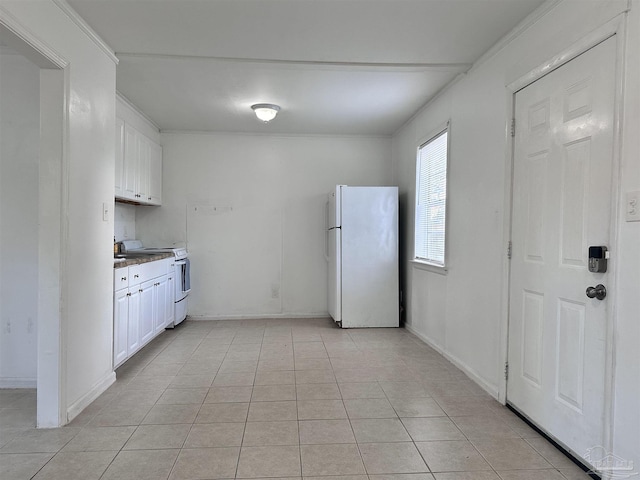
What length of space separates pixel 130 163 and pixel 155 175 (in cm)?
78

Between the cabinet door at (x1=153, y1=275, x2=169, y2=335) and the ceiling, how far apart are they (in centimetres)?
187

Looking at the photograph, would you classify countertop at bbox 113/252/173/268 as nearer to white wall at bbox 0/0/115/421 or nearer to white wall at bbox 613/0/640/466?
white wall at bbox 0/0/115/421

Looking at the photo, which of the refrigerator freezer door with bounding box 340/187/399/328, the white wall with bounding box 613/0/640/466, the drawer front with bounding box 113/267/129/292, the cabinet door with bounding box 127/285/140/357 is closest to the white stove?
the cabinet door with bounding box 127/285/140/357

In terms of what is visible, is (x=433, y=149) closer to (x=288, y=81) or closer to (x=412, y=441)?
(x=288, y=81)

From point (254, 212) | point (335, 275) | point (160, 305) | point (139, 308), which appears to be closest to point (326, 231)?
point (335, 275)

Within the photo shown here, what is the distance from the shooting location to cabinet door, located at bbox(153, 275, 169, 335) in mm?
4102

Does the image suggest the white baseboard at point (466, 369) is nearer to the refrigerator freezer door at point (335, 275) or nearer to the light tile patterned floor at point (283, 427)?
the light tile patterned floor at point (283, 427)

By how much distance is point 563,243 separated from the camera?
2.09 m

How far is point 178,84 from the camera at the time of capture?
3605 mm

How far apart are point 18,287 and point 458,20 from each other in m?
3.50

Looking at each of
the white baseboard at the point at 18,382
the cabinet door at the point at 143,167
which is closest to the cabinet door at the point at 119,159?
the cabinet door at the point at 143,167

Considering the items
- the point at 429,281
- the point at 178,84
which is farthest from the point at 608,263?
the point at 178,84

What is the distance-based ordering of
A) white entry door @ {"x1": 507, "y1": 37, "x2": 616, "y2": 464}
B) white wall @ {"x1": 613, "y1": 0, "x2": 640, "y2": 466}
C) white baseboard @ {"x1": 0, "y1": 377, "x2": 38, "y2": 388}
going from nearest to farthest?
white wall @ {"x1": 613, "y1": 0, "x2": 640, "y2": 466} < white entry door @ {"x1": 507, "y1": 37, "x2": 616, "y2": 464} < white baseboard @ {"x1": 0, "y1": 377, "x2": 38, "y2": 388}

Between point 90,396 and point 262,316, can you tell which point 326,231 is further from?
point 90,396
